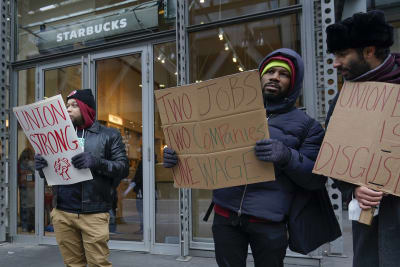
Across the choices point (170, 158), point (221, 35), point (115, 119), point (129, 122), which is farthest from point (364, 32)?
point (115, 119)

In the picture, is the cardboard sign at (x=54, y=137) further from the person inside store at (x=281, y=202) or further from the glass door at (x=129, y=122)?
the glass door at (x=129, y=122)

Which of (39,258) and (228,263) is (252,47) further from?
(39,258)

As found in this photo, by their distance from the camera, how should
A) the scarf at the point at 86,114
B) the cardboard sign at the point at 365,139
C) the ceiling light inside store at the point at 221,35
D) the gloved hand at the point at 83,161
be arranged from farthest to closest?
the ceiling light inside store at the point at 221,35, the scarf at the point at 86,114, the gloved hand at the point at 83,161, the cardboard sign at the point at 365,139

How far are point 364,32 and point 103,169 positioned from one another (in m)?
2.04

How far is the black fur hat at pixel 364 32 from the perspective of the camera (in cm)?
173

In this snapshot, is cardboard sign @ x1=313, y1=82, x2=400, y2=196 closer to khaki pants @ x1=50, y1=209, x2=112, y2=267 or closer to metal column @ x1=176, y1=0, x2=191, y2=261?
khaki pants @ x1=50, y1=209, x2=112, y2=267

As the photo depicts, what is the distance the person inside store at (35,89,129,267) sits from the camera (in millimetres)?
2885

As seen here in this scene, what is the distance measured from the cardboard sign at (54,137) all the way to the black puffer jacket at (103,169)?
160 mm

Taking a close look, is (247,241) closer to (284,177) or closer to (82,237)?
(284,177)

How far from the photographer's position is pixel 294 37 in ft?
15.3

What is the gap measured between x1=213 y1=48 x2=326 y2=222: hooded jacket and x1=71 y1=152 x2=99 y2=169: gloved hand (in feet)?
3.62

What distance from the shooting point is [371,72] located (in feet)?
5.65

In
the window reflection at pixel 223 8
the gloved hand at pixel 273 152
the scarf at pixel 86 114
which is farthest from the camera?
the window reflection at pixel 223 8

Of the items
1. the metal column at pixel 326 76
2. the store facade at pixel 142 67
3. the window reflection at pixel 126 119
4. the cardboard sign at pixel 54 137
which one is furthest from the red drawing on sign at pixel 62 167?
the metal column at pixel 326 76
